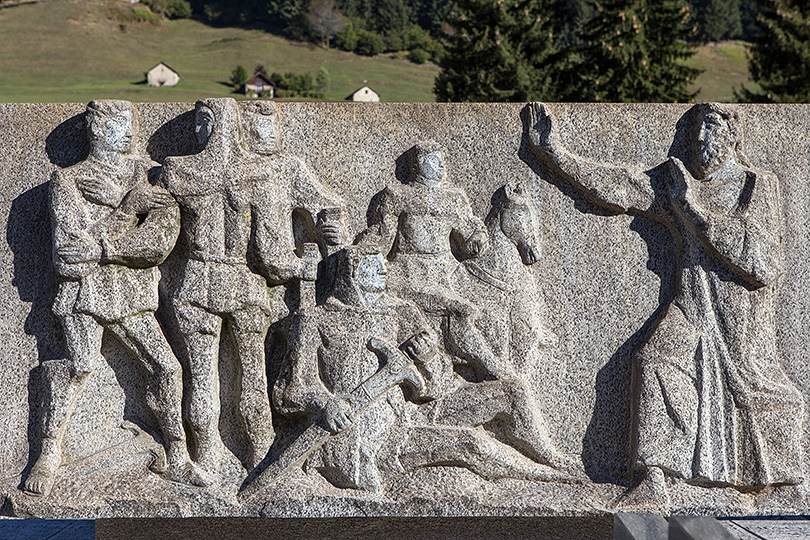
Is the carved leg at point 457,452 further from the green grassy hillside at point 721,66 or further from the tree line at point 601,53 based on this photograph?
the green grassy hillside at point 721,66

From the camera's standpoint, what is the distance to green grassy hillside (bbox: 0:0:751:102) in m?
36.2

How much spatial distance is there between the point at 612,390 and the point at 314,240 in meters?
2.34

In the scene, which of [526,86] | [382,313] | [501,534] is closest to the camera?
[382,313]

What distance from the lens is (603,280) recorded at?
525 centimetres

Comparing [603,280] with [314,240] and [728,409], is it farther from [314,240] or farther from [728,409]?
[314,240]

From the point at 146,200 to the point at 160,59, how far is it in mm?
44183

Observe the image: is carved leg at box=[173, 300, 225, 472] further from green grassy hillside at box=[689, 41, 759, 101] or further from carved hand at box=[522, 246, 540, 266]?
green grassy hillside at box=[689, 41, 759, 101]

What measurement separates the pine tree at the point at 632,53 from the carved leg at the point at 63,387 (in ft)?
51.6

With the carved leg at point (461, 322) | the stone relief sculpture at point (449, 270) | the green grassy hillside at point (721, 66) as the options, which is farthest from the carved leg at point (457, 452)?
the green grassy hillside at point (721, 66)

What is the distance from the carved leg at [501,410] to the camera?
16.6 ft

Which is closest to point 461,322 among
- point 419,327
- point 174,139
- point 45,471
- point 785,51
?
point 419,327

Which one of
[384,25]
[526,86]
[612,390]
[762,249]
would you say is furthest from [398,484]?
[384,25]

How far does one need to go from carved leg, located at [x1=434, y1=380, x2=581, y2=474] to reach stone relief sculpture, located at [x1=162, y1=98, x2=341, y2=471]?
49.4 inches

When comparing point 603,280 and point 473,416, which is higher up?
point 603,280
